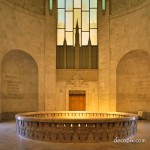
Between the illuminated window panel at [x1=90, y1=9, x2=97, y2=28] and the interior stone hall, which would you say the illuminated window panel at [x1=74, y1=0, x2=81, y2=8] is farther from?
the illuminated window panel at [x1=90, y1=9, x2=97, y2=28]

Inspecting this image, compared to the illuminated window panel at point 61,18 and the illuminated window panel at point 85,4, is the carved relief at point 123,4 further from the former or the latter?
the illuminated window panel at point 61,18

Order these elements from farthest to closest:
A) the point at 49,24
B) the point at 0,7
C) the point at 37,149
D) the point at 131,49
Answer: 1. the point at 49,24
2. the point at 131,49
3. the point at 0,7
4. the point at 37,149

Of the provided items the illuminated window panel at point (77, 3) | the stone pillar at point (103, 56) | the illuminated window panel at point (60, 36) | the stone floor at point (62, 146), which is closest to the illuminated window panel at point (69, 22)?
the illuminated window panel at point (60, 36)

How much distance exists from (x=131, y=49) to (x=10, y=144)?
40.6ft

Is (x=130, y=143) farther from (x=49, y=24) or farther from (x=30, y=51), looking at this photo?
(x=49, y=24)

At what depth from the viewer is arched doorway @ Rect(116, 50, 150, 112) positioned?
20.0m

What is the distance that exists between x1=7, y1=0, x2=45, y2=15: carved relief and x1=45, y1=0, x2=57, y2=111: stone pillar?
0.39m

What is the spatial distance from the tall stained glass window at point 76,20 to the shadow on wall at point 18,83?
3165mm

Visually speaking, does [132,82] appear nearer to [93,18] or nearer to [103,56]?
[103,56]

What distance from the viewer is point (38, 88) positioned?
20547 mm

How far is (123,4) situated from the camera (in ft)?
66.5

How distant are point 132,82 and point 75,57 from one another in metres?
4.78

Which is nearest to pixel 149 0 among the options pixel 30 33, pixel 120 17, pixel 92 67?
pixel 120 17

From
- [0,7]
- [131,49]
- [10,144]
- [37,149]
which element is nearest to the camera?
[37,149]
